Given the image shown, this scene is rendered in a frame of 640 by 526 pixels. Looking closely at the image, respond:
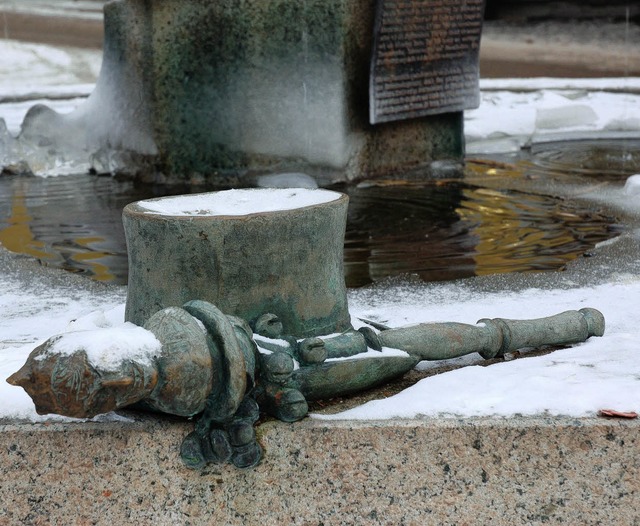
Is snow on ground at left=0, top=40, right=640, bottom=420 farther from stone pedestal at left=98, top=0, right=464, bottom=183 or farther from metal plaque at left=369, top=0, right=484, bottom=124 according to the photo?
stone pedestal at left=98, top=0, right=464, bottom=183

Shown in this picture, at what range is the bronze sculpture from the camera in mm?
1700

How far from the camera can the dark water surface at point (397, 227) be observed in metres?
3.59

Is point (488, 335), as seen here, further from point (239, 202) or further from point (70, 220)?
point (70, 220)

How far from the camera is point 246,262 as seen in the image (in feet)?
6.68

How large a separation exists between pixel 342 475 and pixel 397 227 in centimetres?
238

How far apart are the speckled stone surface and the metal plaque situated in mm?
3520

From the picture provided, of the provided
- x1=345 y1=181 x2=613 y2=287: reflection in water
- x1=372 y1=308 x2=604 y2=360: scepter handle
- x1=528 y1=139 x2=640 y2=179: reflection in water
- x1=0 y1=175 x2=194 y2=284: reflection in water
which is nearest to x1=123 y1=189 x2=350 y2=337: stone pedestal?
x1=372 y1=308 x2=604 y2=360: scepter handle

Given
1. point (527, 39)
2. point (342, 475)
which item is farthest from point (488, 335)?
point (527, 39)

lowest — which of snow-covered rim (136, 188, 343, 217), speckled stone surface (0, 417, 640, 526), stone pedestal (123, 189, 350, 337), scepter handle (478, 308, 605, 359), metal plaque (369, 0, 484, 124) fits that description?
speckled stone surface (0, 417, 640, 526)

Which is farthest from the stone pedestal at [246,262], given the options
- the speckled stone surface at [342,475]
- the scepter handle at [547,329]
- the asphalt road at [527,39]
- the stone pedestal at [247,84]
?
the asphalt road at [527,39]

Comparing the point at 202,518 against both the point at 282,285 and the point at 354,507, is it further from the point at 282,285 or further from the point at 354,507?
the point at 282,285

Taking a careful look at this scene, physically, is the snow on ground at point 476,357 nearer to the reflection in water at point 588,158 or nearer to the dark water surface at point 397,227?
the dark water surface at point 397,227

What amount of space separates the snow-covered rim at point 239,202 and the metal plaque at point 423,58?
2955mm

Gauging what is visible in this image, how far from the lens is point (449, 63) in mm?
5664
